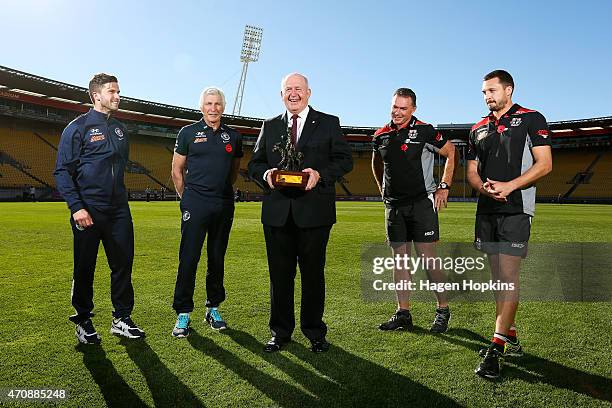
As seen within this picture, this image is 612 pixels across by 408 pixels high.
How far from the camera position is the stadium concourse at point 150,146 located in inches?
1478

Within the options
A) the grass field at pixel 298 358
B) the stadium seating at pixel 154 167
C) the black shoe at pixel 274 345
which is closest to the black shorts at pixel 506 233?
the grass field at pixel 298 358

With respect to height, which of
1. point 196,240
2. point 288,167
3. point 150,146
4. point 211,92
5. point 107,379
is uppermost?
point 150,146

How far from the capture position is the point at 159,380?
9.41ft

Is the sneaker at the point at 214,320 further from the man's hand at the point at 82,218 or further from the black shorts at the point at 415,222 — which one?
the black shorts at the point at 415,222

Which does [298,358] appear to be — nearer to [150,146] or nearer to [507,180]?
[507,180]

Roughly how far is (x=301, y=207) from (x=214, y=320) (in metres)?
1.39

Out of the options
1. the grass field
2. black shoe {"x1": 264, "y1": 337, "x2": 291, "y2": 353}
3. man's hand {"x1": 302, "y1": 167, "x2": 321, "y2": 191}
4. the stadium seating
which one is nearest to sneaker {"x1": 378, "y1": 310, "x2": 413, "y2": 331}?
the grass field

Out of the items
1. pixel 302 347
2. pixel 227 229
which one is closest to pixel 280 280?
pixel 302 347

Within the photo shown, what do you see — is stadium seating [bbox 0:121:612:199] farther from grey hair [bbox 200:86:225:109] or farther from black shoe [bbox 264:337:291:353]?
black shoe [bbox 264:337:291:353]

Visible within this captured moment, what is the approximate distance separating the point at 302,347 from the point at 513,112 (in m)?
2.32

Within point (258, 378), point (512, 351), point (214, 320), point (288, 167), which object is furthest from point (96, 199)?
point (512, 351)

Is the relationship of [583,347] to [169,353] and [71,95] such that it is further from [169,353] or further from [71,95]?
[71,95]

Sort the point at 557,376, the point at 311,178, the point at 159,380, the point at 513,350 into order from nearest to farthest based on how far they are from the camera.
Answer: the point at 159,380, the point at 557,376, the point at 311,178, the point at 513,350

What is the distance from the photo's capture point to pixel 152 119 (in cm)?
4866
